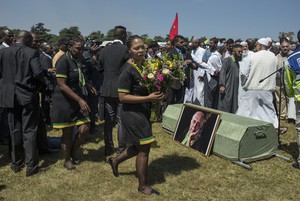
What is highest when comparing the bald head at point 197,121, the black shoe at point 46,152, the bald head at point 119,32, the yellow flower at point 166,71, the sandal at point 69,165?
the bald head at point 119,32

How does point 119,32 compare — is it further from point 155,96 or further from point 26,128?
point 26,128

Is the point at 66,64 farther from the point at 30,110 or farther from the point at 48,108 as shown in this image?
the point at 48,108

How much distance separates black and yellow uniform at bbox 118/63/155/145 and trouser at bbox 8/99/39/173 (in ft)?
5.56

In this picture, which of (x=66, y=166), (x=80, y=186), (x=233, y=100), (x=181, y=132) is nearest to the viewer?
(x=80, y=186)

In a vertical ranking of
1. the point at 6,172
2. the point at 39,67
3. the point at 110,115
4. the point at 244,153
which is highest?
the point at 39,67

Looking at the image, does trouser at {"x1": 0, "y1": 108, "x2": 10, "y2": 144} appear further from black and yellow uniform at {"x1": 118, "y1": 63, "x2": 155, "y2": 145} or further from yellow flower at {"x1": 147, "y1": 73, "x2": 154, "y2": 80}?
yellow flower at {"x1": 147, "y1": 73, "x2": 154, "y2": 80}

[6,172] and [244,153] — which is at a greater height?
[244,153]

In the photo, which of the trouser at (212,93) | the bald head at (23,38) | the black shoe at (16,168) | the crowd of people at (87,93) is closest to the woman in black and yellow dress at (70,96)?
the crowd of people at (87,93)

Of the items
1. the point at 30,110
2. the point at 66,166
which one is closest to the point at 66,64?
the point at 30,110

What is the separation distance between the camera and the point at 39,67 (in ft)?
15.0

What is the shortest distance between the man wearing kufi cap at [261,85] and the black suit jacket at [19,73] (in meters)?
4.65

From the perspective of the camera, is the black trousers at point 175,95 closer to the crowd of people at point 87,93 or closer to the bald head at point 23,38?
the crowd of people at point 87,93

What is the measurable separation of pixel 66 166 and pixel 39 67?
5.80 feet

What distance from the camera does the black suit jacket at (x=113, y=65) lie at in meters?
5.33
